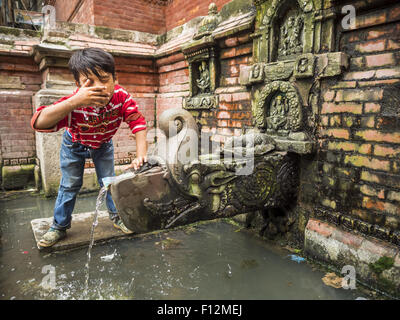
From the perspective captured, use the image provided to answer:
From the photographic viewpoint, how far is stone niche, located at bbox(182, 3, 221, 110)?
10.7 ft

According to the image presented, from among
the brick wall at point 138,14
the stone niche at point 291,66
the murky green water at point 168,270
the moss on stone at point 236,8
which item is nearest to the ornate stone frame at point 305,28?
the stone niche at point 291,66

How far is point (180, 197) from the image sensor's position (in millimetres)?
1819

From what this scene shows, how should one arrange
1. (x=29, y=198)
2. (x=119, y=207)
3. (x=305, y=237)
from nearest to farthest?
(x=119, y=207) < (x=305, y=237) < (x=29, y=198)

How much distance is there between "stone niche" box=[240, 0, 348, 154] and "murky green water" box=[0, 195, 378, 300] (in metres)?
0.93

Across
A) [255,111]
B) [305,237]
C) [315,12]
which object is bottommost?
[305,237]

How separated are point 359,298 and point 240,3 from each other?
2809 mm

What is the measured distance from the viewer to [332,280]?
196 centimetres

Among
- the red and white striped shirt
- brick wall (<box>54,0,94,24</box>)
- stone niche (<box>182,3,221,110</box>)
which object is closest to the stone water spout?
the red and white striped shirt

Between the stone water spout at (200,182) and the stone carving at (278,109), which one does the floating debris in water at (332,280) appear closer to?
the stone water spout at (200,182)

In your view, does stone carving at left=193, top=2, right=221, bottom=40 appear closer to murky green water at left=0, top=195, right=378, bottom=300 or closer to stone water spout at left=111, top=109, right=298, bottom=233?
stone water spout at left=111, top=109, right=298, bottom=233

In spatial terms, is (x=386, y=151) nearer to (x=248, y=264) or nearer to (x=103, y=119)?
(x=248, y=264)

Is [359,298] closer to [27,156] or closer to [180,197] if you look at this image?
[180,197]

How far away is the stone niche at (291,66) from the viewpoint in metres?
2.07

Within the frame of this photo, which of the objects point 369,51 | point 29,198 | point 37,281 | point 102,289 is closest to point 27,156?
point 29,198
